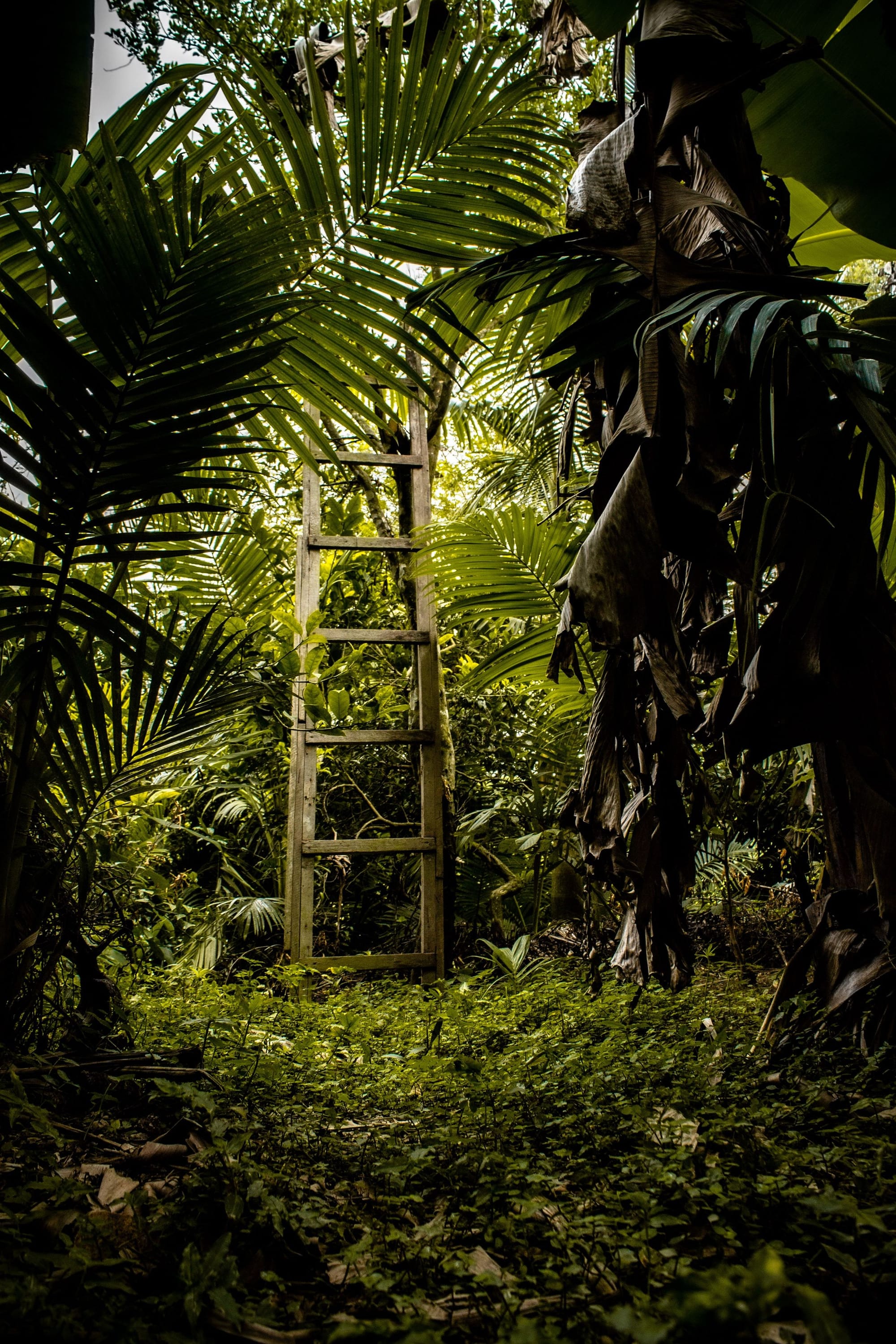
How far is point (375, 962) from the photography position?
308 cm

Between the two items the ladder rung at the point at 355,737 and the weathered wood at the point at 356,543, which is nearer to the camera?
the ladder rung at the point at 355,737

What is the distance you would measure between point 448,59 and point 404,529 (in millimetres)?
2279

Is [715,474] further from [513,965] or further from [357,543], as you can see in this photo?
[357,543]

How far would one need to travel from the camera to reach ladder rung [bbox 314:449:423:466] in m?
3.54

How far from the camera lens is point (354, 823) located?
13.2 ft

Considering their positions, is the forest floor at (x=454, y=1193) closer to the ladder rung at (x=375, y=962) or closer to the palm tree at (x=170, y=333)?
the palm tree at (x=170, y=333)

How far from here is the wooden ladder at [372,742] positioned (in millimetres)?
3092

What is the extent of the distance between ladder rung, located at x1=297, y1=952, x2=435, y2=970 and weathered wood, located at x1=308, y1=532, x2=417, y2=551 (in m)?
1.62

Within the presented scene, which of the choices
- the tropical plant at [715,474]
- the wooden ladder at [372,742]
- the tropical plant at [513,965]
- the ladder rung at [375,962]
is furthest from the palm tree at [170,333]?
the tropical plant at [513,965]

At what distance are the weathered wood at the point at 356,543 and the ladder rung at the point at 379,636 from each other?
1.13 feet

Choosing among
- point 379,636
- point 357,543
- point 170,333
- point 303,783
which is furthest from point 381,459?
point 170,333

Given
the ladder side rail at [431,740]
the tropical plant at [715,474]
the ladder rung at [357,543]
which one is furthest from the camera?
the ladder rung at [357,543]

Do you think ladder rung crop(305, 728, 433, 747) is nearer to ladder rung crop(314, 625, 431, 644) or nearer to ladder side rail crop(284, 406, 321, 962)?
ladder side rail crop(284, 406, 321, 962)

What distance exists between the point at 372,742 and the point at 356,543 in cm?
86
